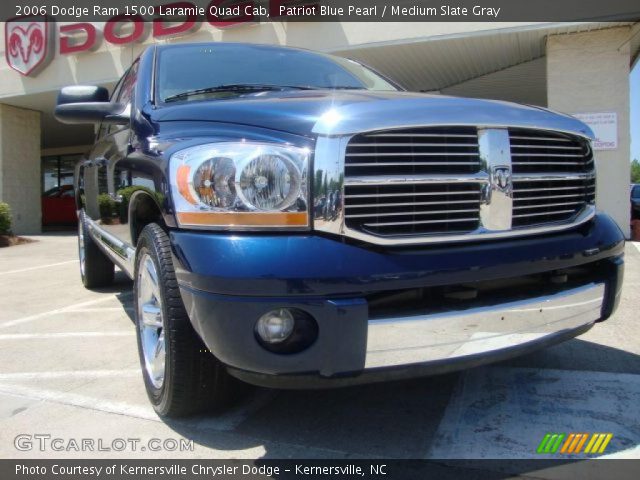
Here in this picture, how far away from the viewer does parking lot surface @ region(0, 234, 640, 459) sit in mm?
2178

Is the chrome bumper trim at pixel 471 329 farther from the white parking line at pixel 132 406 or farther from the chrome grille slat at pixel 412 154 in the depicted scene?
the white parking line at pixel 132 406

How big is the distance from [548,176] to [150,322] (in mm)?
1940

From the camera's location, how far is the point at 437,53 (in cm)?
1087

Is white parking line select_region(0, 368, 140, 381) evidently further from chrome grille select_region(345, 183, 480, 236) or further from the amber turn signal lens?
chrome grille select_region(345, 183, 480, 236)

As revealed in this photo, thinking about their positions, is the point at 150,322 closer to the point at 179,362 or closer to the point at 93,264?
the point at 179,362

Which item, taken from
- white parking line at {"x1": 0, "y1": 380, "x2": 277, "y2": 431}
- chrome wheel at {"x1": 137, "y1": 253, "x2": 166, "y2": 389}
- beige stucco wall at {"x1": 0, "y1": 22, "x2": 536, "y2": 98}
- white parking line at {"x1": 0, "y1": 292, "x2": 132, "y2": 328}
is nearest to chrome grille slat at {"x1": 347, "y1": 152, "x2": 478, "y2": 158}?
chrome wheel at {"x1": 137, "y1": 253, "x2": 166, "y2": 389}

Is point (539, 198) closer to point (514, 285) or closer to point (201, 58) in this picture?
point (514, 285)

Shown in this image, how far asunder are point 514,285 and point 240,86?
185 centimetres

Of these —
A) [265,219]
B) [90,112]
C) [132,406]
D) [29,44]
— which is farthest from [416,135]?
[29,44]

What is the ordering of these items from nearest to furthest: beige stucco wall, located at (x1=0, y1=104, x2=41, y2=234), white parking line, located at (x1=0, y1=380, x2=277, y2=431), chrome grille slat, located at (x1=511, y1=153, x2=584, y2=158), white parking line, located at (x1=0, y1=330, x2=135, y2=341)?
chrome grille slat, located at (x1=511, y1=153, x2=584, y2=158) → white parking line, located at (x1=0, y1=380, x2=277, y2=431) → white parking line, located at (x1=0, y1=330, x2=135, y2=341) → beige stucco wall, located at (x1=0, y1=104, x2=41, y2=234)

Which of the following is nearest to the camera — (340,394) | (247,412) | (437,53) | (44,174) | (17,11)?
(247,412)

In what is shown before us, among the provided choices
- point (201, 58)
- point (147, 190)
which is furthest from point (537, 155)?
point (201, 58)

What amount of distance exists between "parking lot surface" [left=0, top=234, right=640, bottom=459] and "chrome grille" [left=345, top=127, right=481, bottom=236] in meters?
0.92

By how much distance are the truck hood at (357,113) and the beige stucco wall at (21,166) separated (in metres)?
15.3
